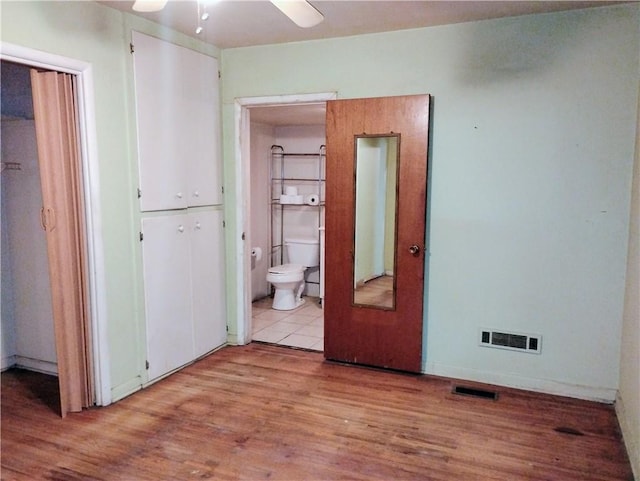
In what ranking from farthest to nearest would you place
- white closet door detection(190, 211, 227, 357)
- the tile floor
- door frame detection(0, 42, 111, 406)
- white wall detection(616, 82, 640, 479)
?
1. the tile floor
2. white closet door detection(190, 211, 227, 357)
3. door frame detection(0, 42, 111, 406)
4. white wall detection(616, 82, 640, 479)

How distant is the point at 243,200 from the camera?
3.81 metres

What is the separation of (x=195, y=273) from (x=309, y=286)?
2309 millimetres

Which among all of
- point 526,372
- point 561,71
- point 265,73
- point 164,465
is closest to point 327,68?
point 265,73

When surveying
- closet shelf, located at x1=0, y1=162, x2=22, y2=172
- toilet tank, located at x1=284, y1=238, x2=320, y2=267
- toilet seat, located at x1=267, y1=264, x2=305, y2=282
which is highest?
closet shelf, located at x1=0, y1=162, x2=22, y2=172

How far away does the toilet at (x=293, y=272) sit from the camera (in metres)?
4.91

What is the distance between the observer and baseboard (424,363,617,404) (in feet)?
9.57

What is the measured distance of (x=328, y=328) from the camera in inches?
140

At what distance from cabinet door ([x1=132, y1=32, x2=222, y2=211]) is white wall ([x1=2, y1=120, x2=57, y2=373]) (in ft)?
2.64

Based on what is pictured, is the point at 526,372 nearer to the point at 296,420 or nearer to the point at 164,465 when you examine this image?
the point at 296,420

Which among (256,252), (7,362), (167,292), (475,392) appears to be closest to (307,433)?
(475,392)

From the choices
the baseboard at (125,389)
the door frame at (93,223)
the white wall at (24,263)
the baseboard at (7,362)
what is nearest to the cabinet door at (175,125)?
the door frame at (93,223)

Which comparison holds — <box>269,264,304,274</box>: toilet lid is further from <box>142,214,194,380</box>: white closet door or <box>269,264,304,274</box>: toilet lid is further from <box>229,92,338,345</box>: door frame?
<box>142,214,194,380</box>: white closet door

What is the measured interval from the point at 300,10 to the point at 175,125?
163 centimetres

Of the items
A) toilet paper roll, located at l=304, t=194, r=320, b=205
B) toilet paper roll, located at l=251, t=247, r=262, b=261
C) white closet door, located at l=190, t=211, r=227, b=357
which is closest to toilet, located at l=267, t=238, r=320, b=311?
toilet paper roll, located at l=251, t=247, r=262, b=261
